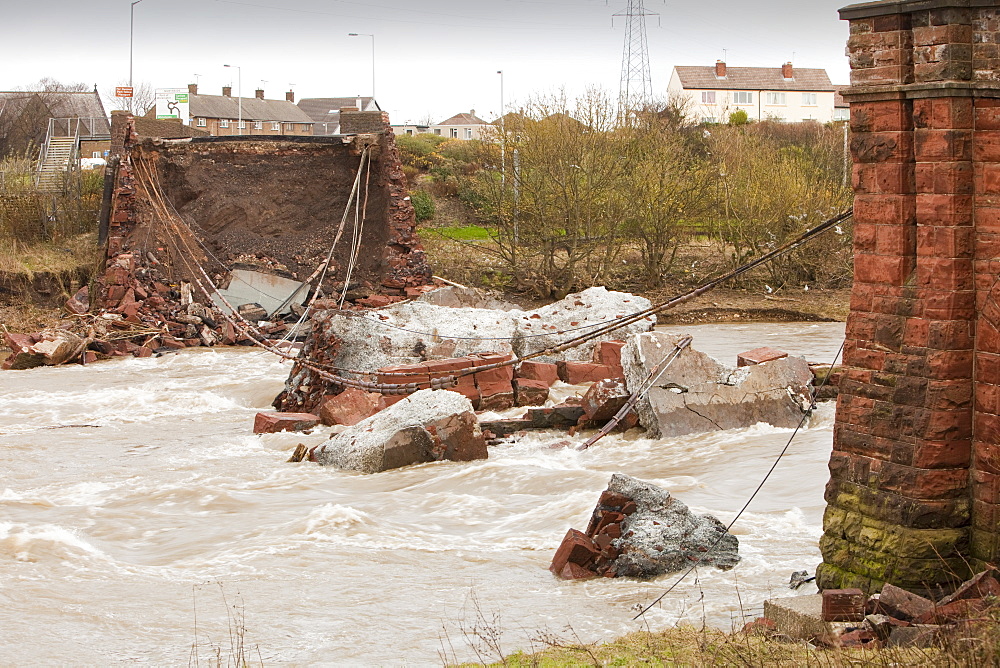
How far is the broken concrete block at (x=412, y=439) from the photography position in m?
11.4

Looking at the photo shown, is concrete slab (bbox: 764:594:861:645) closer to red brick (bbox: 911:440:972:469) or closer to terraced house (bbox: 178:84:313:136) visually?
red brick (bbox: 911:440:972:469)

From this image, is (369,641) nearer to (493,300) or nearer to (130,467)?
(130,467)

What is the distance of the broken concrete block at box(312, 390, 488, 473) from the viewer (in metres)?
11.4

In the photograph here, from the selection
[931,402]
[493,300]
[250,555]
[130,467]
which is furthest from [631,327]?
[931,402]

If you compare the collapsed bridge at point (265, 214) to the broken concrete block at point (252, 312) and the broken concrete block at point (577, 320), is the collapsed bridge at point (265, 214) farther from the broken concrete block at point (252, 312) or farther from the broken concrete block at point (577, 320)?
the broken concrete block at point (577, 320)

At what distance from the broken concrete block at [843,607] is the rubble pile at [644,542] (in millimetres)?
1768

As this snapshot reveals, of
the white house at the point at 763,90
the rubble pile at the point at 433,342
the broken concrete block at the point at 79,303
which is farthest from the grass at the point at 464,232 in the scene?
the white house at the point at 763,90

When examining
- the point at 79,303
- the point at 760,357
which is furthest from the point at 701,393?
the point at 79,303

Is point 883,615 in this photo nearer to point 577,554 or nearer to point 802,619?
point 802,619

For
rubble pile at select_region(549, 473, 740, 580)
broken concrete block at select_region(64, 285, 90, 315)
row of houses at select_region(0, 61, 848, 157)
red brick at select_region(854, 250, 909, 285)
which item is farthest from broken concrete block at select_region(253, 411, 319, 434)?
row of houses at select_region(0, 61, 848, 157)

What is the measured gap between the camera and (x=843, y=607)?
228 inches

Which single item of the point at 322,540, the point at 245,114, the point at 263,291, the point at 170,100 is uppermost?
the point at 245,114

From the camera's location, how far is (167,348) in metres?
21.3

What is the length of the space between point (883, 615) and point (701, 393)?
7.38 m
